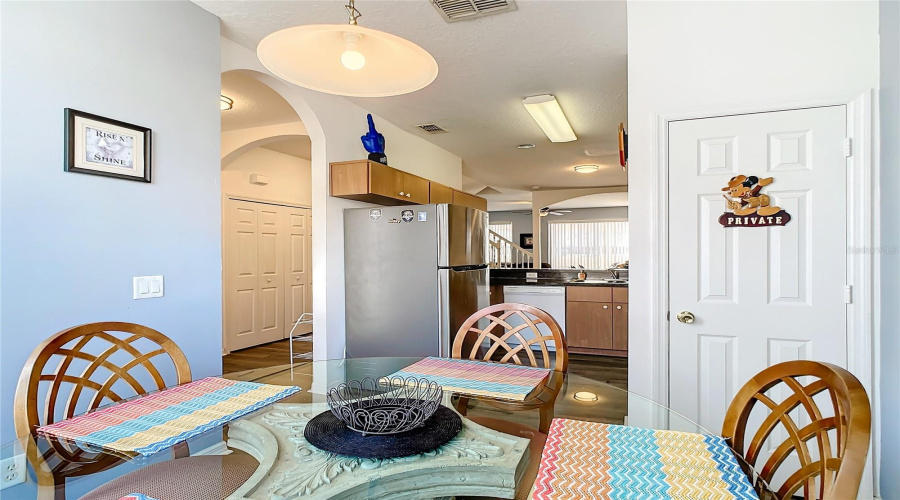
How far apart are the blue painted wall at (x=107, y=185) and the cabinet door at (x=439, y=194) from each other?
8.05 feet

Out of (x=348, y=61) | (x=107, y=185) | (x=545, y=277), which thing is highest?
(x=348, y=61)

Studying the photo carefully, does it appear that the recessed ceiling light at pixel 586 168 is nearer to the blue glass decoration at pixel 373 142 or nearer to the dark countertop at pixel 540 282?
the dark countertop at pixel 540 282

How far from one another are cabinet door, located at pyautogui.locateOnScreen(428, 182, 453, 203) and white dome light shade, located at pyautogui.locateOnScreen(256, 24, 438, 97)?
3135 mm

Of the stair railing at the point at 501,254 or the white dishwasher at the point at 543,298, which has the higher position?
the stair railing at the point at 501,254

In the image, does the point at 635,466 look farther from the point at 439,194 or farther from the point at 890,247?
the point at 439,194

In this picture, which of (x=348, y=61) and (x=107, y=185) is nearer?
(x=348, y=61)

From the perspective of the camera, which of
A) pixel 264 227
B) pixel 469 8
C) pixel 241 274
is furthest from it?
Result: pixel 264 227

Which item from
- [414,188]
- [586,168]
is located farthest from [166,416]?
[586,168]

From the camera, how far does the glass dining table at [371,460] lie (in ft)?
2.93

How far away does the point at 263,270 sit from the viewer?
5.62 metres

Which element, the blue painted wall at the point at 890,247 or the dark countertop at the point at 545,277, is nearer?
the blue painted wall at the point at 890,247

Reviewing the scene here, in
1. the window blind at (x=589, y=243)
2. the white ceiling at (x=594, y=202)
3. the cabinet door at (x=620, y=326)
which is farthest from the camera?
the window blind at (x=589, y=243)

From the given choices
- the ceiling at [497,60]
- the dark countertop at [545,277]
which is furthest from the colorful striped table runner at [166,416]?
the dark countertop at [545,277]

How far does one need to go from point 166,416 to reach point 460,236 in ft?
9.21
